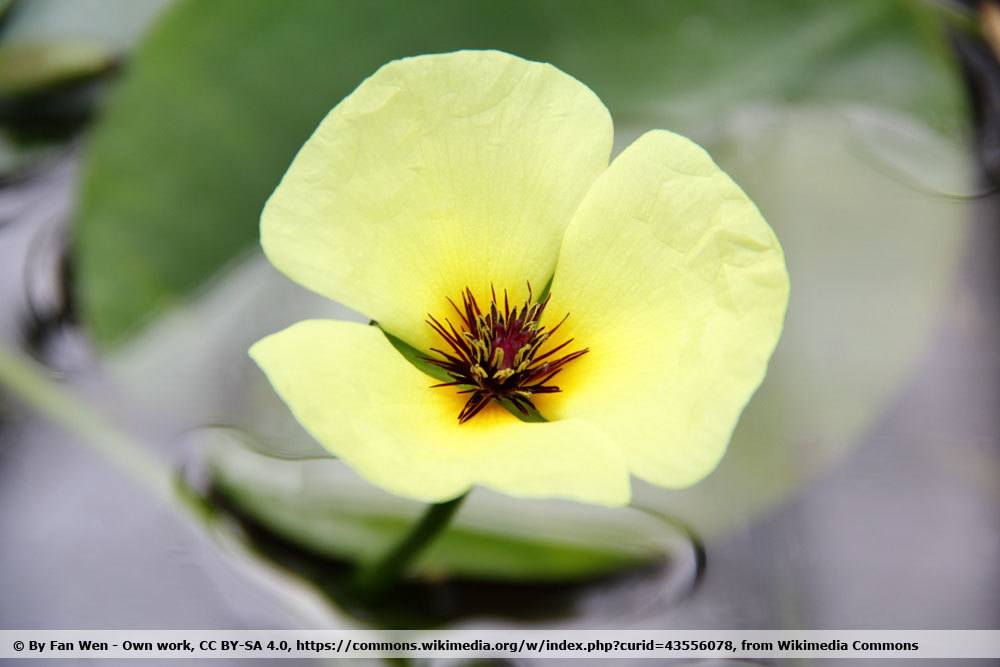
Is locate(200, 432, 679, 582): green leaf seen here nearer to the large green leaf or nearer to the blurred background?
the blurred background

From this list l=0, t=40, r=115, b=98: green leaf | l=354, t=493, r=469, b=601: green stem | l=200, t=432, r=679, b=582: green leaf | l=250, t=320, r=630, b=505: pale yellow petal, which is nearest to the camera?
l=250, t=320, r=630, b=505: pale yellow petal

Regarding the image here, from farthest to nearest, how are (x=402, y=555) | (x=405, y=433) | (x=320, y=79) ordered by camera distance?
1. (x=320, y=79)
2. (x=402, y=555)
3. (x=405, y=433)

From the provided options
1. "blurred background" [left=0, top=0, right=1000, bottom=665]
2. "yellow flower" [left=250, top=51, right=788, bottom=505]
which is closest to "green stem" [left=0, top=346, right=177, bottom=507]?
"blurred background" [left=0, top=0, right=1000, bottom=665]

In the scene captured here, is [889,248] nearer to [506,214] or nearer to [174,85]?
[506,214]

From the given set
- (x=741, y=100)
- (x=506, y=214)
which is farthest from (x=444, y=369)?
(x=741, y=100)

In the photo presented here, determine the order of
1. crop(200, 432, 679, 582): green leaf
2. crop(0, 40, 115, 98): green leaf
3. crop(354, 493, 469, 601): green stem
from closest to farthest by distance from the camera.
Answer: crop(354, 493, 469, 601): green stem → crop(200, 432, 679, 582): green leaf → crop(0, 40, 115, 98): green leaf

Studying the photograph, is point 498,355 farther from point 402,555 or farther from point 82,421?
point 82,421

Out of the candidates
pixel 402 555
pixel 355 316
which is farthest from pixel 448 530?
pixel 355 316
